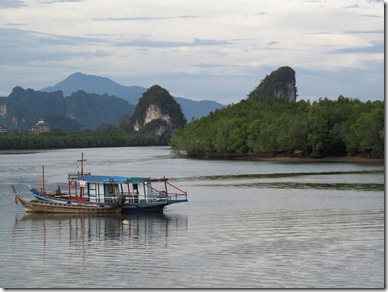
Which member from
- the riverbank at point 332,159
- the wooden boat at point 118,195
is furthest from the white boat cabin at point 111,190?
the riverbank at point 332,159

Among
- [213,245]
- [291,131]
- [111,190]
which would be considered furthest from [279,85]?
[213,245]

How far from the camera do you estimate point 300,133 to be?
3361 inches

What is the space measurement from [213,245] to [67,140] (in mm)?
143014

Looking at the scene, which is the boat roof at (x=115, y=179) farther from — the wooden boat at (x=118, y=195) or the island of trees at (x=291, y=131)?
the island of trees at (x=291, y=131)

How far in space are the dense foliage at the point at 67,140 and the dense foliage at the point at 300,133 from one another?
50.8m

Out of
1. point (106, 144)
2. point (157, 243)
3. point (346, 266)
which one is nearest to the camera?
point (346, 266)

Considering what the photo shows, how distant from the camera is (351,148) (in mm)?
81500

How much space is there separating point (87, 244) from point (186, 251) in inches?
163

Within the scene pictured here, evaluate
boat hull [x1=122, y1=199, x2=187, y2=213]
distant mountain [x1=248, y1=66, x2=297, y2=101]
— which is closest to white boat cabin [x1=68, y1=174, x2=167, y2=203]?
boat hull [x1=122, y1=199, x2=187, y2=213]

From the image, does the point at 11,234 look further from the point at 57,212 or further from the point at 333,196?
the point at 333,196

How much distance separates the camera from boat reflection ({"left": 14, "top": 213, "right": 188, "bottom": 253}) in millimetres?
27203

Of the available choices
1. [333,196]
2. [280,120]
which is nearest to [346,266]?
[333,196]

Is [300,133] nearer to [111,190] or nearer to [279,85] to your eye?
[111,190]

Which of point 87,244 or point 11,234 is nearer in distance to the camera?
point 87,244
